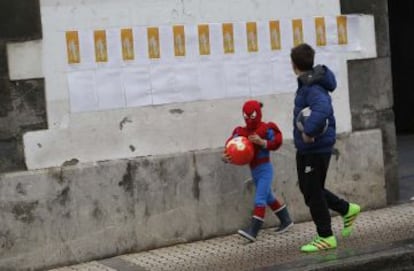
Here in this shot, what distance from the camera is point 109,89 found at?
20.9 feet

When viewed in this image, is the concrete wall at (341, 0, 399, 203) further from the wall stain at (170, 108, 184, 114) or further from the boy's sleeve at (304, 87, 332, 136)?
the wall stain at (170, 108, 184, 114)

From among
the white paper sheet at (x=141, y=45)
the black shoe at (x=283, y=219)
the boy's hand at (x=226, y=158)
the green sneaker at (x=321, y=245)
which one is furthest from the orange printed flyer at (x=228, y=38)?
the green sneaker at (x=321, y=245)

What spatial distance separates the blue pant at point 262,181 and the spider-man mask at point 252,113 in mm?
407

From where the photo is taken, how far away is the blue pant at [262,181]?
650cm

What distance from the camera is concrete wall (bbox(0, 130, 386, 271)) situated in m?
6.04

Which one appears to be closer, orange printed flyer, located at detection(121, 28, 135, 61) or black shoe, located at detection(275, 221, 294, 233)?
orange printed flyer, located at detection(121, 28, 135, 61)

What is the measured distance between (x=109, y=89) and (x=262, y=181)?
153 centimetres

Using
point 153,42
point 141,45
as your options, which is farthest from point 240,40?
point 141,45

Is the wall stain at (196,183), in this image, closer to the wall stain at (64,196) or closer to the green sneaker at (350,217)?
the wall stain at (64,196)

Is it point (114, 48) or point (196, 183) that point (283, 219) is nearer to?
point (196, 183)

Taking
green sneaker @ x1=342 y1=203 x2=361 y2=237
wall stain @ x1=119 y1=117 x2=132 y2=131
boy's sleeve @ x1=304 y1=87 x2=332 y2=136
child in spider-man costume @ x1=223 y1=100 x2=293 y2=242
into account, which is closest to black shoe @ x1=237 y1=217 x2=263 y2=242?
child in spider-man costume @ x1=223 y1=100 x2=293 y2=242

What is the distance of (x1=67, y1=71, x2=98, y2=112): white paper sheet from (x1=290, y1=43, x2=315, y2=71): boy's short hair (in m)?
1.68

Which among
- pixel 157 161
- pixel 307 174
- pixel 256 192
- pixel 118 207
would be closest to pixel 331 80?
pixel 307 174

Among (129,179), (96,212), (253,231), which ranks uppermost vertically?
(129,179)
